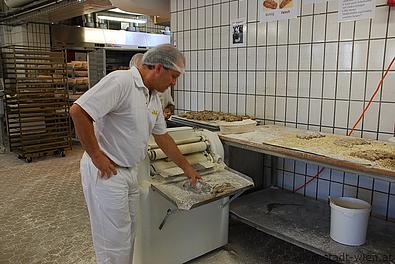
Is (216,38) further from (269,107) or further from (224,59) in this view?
(269,107)

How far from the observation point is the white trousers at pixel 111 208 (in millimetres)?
1763

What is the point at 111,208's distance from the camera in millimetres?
1767

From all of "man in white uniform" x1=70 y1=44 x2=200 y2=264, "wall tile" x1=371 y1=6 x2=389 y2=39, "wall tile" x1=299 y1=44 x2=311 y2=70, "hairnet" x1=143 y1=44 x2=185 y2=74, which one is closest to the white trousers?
"man in white uniform" x1=70 y1=44 x2=200 y2=264

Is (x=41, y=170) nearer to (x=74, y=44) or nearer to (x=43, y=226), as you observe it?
(x=43, y=226)

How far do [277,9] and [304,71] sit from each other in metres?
0.55

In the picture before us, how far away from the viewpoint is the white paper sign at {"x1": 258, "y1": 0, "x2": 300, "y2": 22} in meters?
2.62

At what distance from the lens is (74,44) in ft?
24.7

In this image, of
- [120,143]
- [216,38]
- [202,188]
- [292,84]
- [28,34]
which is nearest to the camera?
[120,143]

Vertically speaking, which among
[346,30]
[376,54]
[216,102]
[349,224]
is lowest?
[349,224]

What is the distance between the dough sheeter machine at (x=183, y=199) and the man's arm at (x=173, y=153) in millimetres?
47

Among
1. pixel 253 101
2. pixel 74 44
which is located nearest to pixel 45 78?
pixel 74 44

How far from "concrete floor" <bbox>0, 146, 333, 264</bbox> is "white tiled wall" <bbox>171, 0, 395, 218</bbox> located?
561 millimetres

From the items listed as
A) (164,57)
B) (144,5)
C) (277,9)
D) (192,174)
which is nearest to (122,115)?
(164,57)

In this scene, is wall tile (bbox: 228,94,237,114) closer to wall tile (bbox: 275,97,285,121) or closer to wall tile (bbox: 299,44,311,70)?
wall tile (bbox: 275,97,285,121)
